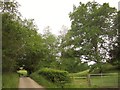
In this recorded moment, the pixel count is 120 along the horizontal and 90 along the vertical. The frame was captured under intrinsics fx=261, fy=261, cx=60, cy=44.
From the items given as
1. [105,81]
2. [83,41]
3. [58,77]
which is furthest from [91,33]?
[105,81]

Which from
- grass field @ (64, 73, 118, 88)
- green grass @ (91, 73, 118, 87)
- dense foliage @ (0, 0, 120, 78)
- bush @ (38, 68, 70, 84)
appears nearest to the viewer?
grass field @ (64, 73, 118, 88)

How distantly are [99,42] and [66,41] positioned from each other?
4.71 m

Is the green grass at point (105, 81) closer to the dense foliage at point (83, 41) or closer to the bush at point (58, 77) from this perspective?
the bush at point (58, 77)

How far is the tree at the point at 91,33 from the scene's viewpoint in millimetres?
31484

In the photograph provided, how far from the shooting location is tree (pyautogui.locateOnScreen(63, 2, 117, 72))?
3148cm

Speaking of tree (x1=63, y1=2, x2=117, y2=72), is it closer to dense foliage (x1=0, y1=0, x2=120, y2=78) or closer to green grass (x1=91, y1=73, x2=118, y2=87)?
dense foliage (x1=0, y1=0, x2=120, y2=78)

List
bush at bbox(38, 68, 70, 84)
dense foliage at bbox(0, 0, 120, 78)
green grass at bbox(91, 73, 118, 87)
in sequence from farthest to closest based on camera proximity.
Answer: dense foliage at bbox(0, 0, 120, 78)
bush at bbox(38, 68, 70, 84)
green grass at bbox(91, 73, 118, 87)

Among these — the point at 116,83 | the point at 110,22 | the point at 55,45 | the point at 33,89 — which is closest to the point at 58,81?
the point at 33,89

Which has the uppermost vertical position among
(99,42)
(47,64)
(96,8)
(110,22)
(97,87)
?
(96,8)

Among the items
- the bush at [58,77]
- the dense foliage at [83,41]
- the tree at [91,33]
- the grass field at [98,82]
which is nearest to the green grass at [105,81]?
the grass field at [98,82]

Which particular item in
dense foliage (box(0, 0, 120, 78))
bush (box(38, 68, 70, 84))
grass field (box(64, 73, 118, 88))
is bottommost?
grass field (box(64, 73, 118, 88))

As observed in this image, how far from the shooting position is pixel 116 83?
1670 centimetres

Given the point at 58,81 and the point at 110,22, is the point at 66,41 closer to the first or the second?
the point at 110,22

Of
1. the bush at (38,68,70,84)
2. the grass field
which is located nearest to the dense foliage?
the bush at (38,68,70,84)
